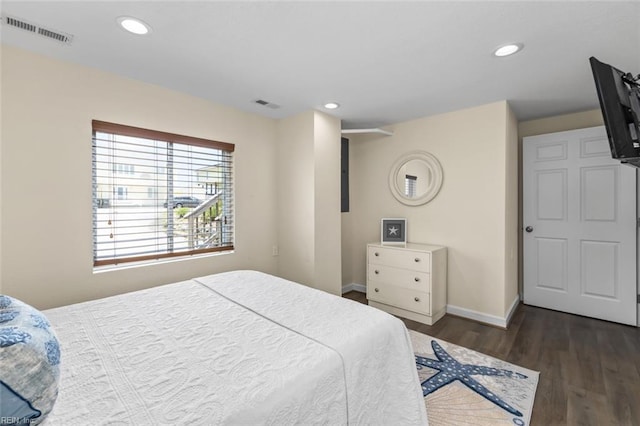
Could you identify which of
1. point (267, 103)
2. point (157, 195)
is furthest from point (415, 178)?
point (157, 195)

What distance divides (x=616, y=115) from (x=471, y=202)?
1.60 m

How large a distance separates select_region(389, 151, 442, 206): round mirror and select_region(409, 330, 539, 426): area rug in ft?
5.68

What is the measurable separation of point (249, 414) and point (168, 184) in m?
2.31

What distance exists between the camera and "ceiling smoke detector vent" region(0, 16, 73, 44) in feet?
5.28

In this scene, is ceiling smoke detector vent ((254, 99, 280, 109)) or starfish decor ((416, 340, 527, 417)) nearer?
starfish decor ((416, 340, 527, 417))

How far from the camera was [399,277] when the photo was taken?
3.25 m

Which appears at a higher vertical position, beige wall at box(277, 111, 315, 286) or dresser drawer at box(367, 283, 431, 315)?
beige wall at box(277, 111, 315, 286)

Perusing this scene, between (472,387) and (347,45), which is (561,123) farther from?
(472,387)

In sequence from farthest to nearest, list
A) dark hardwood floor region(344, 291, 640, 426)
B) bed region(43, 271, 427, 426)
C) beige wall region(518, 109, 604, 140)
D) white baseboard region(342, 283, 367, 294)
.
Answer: white baseboard region(342, 283, 367, 294)
beige wall region(518, 109, 604, 140)
dark hardwood floor region(344, 291, 640, 426)
bed region(43, 271, 427, 426)

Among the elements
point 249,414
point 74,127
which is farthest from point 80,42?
point 249,414

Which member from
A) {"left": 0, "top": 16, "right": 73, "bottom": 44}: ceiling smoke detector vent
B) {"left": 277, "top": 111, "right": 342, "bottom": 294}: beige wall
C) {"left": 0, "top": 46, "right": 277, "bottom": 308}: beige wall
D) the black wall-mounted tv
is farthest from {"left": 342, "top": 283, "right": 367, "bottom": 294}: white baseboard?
{"left": 0, "top": 16, "right": 73, "bottom": 44}: ceiling smoke detector vent

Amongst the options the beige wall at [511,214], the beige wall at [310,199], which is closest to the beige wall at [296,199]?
the beige wall at [310,199]

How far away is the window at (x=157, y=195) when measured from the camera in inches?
89.9

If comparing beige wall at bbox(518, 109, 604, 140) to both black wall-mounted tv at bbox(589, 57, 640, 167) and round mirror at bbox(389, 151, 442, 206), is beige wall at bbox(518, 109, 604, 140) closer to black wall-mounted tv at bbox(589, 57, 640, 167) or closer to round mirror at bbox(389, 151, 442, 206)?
round mirror at bbox(389, 151, 442, 206)
